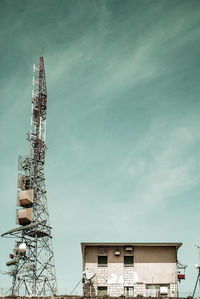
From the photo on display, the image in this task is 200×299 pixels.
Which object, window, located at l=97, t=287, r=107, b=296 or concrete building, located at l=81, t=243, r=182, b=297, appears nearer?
window, located at l=97, t=287, r=107, b=296

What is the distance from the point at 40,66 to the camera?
263 ft

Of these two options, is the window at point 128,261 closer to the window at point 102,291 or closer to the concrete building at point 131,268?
the concrete building at point 131,268

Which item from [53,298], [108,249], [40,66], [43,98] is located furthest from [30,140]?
[53,298]

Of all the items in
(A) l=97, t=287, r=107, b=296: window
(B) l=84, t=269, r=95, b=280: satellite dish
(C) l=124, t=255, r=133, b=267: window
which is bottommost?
(A) l=97, t=287, r=107, b=296: window

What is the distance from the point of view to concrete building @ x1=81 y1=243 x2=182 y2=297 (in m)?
42.3

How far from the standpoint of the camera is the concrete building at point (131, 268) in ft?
139

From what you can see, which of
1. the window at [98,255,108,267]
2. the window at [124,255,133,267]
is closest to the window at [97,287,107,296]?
the window at [98,255,108,267]

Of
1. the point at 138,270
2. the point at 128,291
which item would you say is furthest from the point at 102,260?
the point at 128,291

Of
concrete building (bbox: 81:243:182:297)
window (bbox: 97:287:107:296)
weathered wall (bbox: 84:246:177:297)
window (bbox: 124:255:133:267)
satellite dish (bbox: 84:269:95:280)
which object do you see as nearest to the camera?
satellite dish (bbox: 84:269:95:280)

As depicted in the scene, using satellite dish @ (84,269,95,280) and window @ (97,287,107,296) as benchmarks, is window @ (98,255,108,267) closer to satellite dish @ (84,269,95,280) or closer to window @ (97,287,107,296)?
satellite dish @ (84,269,95,280)

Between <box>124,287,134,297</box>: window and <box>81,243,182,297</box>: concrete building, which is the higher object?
<box>81,243,182,297</box>: concrete building

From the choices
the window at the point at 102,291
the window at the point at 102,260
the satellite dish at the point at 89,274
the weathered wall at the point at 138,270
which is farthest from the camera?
the window at the point at 102,260

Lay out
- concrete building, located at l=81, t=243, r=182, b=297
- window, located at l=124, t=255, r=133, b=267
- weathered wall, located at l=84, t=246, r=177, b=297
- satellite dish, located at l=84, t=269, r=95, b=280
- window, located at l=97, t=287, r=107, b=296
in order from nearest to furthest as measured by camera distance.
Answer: satellite dish, located at l=84, t=269, r=95, b=280 < window, located at l=97, t=287, r=107, b=296 < concrete building, located at l=81, t=243, r=182, b=297 < weathered wall, located at l=84, t=246, r=177, b=297 < window, located at l=124, t=255, r=133, b=267

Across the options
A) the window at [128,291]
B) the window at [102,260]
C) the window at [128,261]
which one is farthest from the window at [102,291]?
the window at [128,261]
